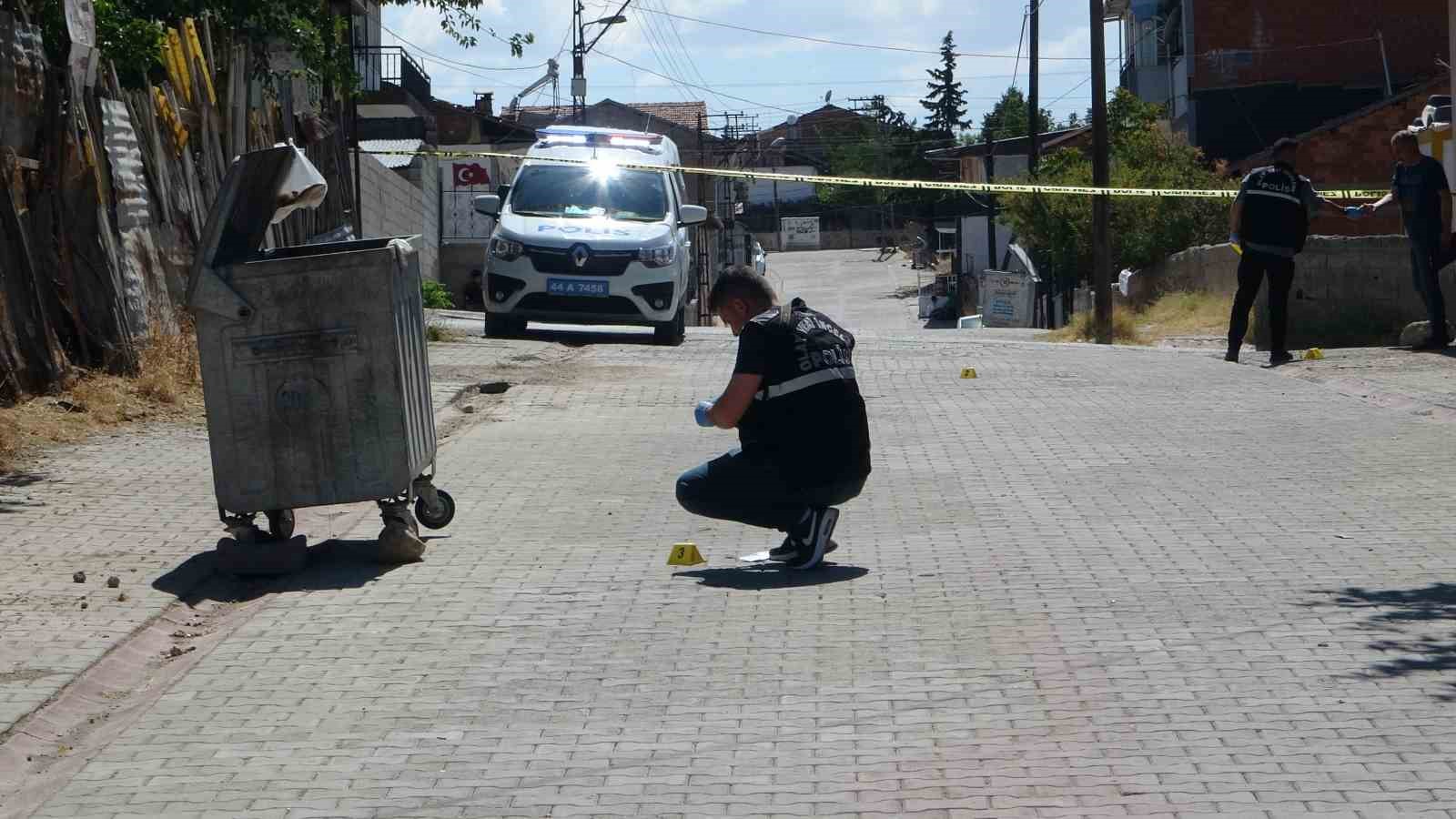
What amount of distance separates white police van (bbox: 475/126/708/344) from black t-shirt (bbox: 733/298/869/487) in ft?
38.7

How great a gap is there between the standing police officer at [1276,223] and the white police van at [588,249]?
260 inches

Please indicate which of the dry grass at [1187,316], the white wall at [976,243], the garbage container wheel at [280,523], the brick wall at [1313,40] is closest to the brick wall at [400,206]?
the dry grass at [1187,316]

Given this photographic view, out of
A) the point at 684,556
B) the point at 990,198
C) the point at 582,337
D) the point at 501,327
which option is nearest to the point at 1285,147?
the point at 582,337

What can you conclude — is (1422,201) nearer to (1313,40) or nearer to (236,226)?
(236,226)

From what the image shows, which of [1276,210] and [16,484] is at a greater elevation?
[1276,210]

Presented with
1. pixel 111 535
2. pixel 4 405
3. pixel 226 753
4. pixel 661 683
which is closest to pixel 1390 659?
pixel 661 683

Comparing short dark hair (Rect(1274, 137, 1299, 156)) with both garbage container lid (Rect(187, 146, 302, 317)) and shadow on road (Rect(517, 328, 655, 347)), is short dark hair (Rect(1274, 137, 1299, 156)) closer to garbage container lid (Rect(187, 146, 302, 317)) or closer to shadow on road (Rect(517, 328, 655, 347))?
shadow on road (Rect(517, 328, 655, 347))

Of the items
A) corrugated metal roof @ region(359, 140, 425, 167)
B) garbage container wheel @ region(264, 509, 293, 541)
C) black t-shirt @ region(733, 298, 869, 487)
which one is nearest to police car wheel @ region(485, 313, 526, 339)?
garbage container wheel @ region(264, 509, 293, 541)

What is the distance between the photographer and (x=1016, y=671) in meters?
5.26

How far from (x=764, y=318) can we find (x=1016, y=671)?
2196 mm

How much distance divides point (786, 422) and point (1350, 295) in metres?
11.4

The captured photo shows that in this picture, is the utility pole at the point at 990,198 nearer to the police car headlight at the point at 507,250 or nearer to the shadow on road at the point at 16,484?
the police car headlight at the point at 507,250

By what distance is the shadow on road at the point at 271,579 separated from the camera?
6.83 metres

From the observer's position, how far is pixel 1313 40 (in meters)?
42.8
